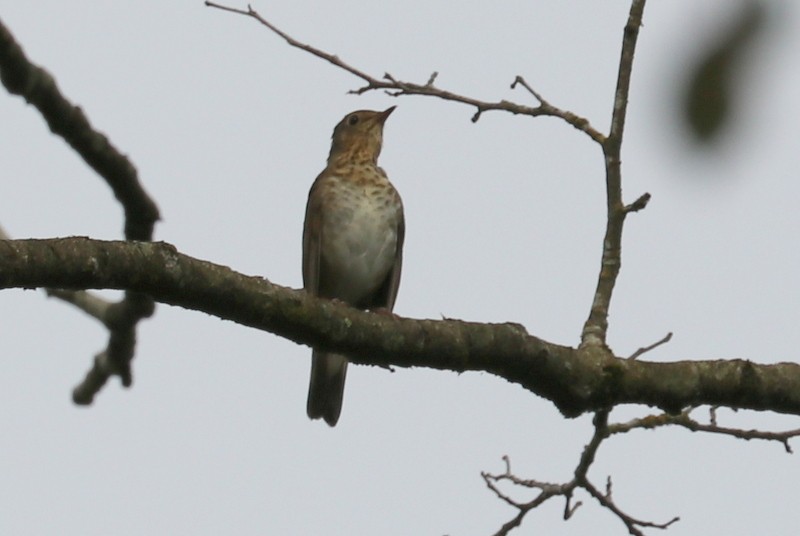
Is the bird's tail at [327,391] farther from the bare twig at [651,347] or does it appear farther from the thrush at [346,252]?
the bare twig at [651,347]

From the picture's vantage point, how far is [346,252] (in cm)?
718

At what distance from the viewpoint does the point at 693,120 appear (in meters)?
0.95

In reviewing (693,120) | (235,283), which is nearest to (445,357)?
(235,283)

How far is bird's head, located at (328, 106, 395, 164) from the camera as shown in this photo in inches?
317

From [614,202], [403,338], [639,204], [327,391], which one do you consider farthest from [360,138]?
[403,338]

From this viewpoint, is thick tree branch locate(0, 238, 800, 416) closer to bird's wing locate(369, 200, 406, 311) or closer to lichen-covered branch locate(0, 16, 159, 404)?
lichen-covered branch locate(0, 16, 159, 404)

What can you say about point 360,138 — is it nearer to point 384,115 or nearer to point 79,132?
point 384,115

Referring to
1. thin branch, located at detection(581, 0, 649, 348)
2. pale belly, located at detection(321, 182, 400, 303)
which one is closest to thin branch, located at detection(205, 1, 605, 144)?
thin branch, located at detection(581, 0, 649, 348)

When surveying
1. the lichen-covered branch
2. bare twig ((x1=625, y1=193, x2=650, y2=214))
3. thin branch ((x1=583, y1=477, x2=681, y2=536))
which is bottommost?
thin branch ((x1=583, y1=477, x2=681, y2=536))

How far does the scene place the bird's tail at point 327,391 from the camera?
717cm

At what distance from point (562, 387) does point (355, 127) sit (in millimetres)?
4826

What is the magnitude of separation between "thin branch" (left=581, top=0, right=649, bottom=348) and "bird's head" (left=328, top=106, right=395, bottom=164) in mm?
3882

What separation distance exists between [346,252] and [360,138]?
4.29ft

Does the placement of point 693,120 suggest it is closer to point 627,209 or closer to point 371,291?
point 627,209
